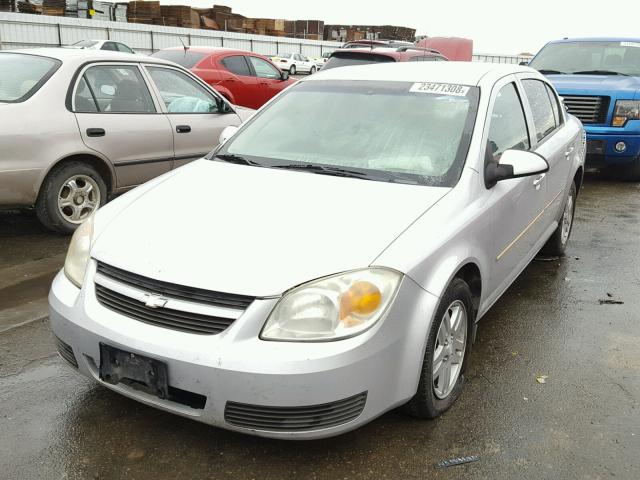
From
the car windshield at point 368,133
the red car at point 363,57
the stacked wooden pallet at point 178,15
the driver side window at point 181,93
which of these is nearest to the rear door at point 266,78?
the red car at point 363,57

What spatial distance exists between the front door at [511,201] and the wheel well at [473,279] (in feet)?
0.57

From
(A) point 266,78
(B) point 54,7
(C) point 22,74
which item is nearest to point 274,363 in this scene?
(C) point 22,74

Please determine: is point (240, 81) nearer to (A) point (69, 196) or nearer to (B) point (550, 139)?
(A) point (69, 196)

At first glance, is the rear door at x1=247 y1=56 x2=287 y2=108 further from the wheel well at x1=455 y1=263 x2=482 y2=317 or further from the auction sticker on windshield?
the wheel well at x1=455 y1=263 x2=482 y2=317

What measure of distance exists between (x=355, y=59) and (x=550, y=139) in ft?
19.8

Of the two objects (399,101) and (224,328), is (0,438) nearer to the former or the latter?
(224,328)

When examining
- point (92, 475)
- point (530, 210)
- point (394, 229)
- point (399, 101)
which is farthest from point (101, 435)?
point (530, 210)

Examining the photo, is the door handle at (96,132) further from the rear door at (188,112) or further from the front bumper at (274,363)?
the front bumper at (274,363)

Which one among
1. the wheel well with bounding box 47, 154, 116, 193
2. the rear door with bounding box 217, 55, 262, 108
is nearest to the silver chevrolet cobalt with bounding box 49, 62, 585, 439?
the wheel well with bounding box 47, 154, 116, 193

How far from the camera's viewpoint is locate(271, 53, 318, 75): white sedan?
37.2 m

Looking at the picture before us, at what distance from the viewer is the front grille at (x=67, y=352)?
8.83 feet

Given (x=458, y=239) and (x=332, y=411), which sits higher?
(x=458, y=239)

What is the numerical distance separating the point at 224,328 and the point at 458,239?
3.82 ft

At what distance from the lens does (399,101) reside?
3643 millimetres
